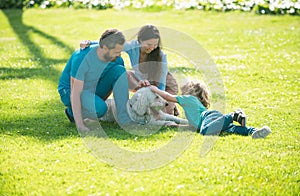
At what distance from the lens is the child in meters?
5.55

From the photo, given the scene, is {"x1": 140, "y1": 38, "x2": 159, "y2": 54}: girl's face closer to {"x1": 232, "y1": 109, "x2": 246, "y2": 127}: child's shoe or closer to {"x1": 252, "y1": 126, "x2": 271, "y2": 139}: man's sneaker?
{"x1": 232, "y1": 109, "x2": 246, "y2": 127}: child's shoe

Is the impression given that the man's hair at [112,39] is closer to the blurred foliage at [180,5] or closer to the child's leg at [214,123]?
the child's leg at [214,123]

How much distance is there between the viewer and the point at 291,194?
423cm

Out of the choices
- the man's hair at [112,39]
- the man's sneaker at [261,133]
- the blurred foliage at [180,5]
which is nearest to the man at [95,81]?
the man's hair at [112,39]

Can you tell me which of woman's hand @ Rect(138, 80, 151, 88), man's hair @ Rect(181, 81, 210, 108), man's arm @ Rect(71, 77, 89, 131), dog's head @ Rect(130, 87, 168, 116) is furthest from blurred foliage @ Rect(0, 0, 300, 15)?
man's arm @ Rect(71, 77, 89, 131)

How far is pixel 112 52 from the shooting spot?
577cm

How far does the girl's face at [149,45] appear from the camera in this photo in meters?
6.37

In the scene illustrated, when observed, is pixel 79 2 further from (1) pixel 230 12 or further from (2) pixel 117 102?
(2) pixel 117 102

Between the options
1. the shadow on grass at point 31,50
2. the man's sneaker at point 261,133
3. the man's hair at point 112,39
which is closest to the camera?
the man's sneaker at point 261,133

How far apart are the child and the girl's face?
674mm

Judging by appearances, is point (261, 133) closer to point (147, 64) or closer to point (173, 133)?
point (173, 133)

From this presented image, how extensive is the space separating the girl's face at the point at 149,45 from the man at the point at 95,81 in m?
0.44

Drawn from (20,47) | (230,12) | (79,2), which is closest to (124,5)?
(79,2)

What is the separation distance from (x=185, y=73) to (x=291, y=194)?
489 centimetres
